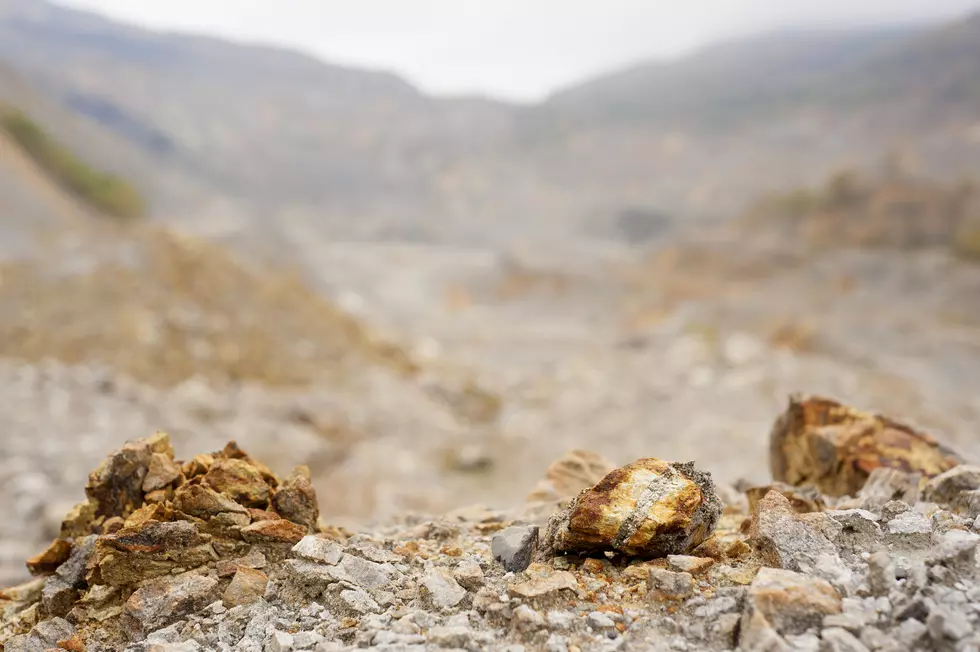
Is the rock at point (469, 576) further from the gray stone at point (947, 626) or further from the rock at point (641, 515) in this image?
the gray stone at point (947, 626)

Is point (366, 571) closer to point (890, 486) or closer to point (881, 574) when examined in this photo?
point (881, 574)

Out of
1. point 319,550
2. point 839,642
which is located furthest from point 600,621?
point 319,550

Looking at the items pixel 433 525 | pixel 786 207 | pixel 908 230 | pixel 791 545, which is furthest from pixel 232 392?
pixel 786 207

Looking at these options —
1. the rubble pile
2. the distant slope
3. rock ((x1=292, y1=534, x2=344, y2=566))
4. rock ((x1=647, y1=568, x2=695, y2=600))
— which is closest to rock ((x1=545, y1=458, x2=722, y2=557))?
the rubble pile

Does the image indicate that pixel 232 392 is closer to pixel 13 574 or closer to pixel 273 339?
pixel 273 339

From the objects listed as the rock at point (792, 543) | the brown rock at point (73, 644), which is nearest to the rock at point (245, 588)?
the brown rock at point (73, 644)

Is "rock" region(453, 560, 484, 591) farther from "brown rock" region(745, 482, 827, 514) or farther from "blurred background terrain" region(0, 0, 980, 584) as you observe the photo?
"blurred background terrain" region(0, 0, 980, 584)

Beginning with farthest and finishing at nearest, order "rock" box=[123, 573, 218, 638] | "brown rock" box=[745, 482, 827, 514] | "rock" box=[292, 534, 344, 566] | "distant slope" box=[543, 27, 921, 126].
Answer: "distant slope" box=[543, 27, 921, 126], "brown rock" box=[745, 482, 827, 514], "rock" box=[292, 534, 344, 566], "rock" box=[123, 573, 218, 638]
